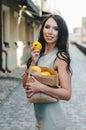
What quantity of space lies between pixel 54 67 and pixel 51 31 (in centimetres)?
26

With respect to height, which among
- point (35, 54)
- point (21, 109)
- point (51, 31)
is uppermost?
point (51, 31)

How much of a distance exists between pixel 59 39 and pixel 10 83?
1017 cm

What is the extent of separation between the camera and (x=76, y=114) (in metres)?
8.54

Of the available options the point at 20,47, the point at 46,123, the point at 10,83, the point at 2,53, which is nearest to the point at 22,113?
the point at 10,83

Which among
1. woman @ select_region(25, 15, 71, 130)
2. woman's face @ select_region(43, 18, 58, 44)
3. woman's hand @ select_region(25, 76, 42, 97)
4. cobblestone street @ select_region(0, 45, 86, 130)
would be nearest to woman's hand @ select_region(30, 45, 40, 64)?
woman @ select_region(25, 15, 71, 130)

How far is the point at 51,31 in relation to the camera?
3061mm

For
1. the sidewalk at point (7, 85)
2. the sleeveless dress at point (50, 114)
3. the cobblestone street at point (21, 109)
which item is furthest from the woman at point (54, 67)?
the sidewalk at point (7, 85)

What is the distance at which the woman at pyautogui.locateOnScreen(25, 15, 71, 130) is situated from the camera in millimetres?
2905

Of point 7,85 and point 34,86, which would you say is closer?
point 34,86

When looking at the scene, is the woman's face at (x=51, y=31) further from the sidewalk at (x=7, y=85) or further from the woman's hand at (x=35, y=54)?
the sidewalk at (x=7, y=85)

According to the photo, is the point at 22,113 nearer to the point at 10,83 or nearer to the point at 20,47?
the point at 10,83

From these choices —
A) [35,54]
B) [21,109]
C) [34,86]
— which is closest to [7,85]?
[21,109]

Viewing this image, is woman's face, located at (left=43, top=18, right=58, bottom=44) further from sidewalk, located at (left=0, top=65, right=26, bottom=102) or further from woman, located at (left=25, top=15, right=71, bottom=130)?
sidewalk, located at (left=0, top=65, right=26, bottom=102)

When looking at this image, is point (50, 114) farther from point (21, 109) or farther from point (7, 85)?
point (7, 85)
